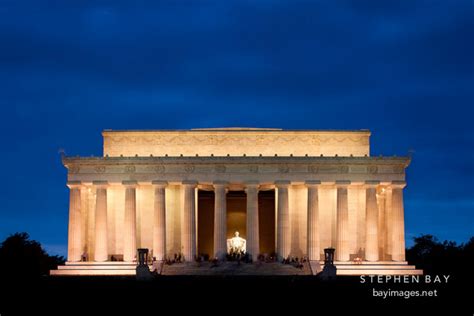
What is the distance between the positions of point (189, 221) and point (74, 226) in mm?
11180

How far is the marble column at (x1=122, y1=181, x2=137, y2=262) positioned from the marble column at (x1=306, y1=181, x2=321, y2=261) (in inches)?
663

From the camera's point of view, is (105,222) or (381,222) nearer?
(105,222)

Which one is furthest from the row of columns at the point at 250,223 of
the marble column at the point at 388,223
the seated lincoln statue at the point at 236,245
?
the seated lincoln statue at the point at 236,245

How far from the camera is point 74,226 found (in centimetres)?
8931

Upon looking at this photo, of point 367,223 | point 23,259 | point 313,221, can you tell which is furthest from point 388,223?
point 23,259

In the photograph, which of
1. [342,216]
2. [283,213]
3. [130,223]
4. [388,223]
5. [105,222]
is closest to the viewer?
[342,216]

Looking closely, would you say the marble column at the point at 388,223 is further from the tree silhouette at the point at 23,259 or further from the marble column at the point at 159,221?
the tree silhouette at the point at 23,259

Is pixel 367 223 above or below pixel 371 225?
above

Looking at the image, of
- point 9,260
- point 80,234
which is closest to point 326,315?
point 80,234

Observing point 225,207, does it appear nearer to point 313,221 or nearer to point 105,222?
point 313,221

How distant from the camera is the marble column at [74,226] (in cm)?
8919

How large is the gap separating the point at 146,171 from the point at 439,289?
117 ft

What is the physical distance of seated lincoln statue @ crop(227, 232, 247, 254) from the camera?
93.4 meters

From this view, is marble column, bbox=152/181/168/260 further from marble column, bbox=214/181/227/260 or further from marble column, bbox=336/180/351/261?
marble column, bbox=336/180/351/261
